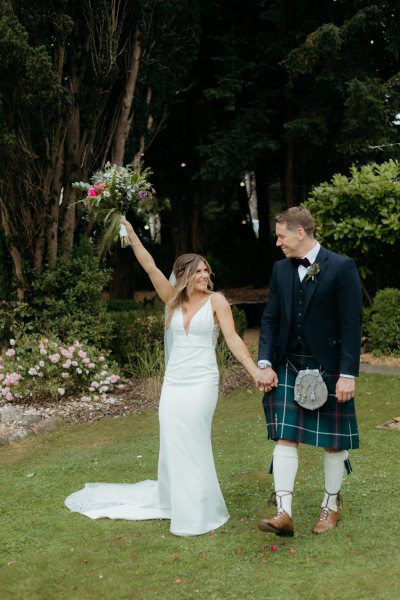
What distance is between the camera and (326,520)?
450cm

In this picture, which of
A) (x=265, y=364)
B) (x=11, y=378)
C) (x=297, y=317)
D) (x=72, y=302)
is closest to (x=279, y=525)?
(x=265, y=364)

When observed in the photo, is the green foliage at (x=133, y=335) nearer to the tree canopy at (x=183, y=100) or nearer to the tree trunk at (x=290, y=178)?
the tree canopy at (x=183, y=100)

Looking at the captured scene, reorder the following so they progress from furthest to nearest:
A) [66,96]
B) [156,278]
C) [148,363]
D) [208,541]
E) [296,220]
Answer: [148,363] < [66,96] < [156,278] < [208,541] < [296,220]

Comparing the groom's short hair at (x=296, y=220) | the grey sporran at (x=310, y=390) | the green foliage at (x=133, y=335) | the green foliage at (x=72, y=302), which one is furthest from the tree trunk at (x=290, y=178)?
the grey sporran at (x=310, y=390)

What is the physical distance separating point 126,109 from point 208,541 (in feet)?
24.2

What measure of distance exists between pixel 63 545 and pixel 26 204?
573cm

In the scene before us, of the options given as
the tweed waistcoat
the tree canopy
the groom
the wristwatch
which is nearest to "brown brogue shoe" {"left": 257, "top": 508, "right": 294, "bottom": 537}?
the groom

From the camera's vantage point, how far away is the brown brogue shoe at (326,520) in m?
4.47

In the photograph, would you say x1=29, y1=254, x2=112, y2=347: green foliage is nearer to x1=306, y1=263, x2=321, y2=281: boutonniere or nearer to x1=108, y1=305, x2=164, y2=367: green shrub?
x1=108, y1=305, x2=164, y2=367: green shrub

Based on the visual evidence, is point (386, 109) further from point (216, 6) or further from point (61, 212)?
point (61, 212)

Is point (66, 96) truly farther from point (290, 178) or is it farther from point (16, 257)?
point (290, 178)

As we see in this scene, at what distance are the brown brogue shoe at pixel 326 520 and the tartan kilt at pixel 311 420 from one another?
454 mm

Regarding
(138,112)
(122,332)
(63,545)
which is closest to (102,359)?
(122,332)

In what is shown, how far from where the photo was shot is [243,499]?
17.3 feet
